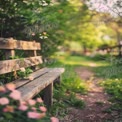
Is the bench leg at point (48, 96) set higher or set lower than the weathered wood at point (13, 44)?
lower

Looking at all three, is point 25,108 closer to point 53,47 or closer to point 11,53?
point 11,53

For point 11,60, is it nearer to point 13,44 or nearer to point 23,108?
point 13,44

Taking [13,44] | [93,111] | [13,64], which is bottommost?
[93,111]

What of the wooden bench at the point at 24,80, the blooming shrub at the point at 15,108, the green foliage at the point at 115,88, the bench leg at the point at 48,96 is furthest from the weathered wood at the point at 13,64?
the green foliage at the point at 115,88

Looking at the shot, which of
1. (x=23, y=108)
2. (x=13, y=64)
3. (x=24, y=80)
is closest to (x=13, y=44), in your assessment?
(x=13, y=64)

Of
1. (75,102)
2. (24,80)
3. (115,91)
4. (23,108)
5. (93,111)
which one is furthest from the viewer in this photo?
(115,91)

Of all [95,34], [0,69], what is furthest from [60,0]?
[95,34]

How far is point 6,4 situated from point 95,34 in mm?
26628

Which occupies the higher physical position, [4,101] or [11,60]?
[11,60]

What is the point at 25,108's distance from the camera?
2994mm

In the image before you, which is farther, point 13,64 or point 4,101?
point 13,64

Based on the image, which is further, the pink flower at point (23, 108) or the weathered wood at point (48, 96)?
the weathered wood at point (48, 96)

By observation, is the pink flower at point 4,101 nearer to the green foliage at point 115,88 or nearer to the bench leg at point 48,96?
the bench leg at point 48,96

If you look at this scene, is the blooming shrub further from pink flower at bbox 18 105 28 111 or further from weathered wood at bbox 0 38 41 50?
weathered wood at bbox 0 38 41 50
